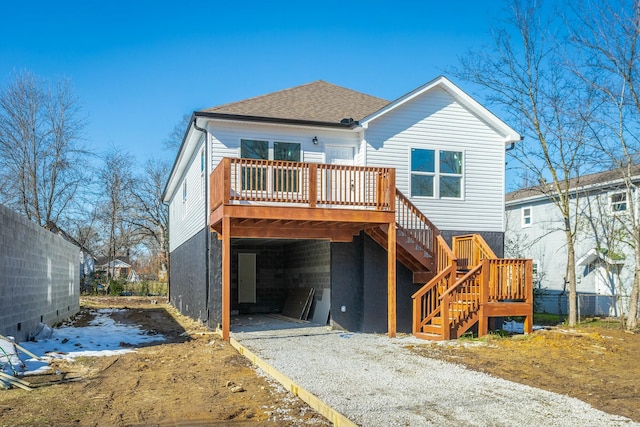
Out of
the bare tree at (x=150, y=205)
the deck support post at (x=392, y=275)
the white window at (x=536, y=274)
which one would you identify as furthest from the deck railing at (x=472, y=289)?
the bare tree at (x=150, y=205)

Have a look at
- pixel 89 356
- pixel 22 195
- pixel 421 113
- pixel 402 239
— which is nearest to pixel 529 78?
pixel 421 113

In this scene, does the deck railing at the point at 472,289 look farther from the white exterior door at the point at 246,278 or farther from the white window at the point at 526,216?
the white window at the point at 526,216

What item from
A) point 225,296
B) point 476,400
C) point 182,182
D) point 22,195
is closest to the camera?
point 476,400

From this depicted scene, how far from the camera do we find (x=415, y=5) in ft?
54.3

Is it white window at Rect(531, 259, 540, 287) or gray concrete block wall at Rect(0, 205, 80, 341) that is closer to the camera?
gray concrete block wall at Rect(0, 205, 80, 341)

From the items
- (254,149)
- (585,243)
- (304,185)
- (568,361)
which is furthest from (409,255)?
(585,243)

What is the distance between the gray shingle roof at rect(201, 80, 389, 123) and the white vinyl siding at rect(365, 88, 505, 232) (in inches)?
44.1

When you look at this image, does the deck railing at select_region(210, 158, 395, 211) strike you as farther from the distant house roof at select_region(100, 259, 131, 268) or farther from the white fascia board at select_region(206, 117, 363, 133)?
the distant house roof at select_region(100, 259, 131, 268)

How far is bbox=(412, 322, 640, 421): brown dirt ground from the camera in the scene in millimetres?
7465

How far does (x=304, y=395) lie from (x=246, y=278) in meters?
13.1

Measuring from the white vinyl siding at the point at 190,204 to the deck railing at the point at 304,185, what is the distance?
2308 mm

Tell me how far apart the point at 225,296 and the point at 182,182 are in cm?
1058

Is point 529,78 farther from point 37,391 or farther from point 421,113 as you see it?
point 37,391

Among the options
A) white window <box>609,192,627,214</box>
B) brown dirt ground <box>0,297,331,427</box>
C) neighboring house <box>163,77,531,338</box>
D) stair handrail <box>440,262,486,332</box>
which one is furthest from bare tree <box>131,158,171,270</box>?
brown dirt ground <box>0,297,331,427</box>
